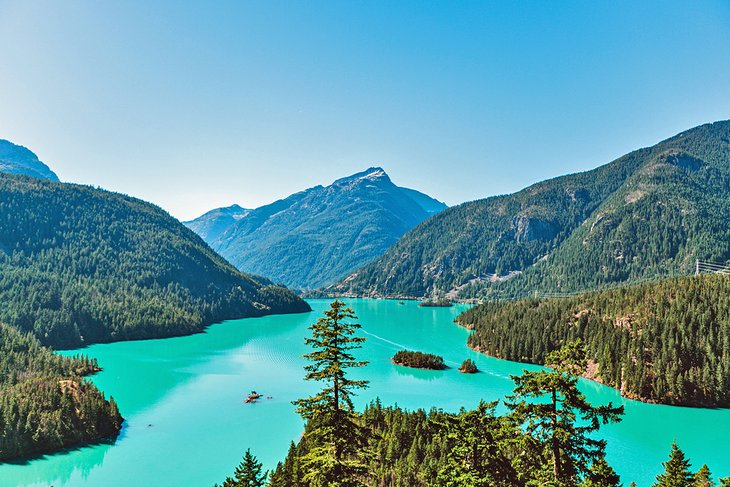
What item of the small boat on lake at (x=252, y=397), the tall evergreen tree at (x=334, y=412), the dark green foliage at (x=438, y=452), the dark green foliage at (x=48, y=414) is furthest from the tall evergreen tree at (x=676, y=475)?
the small boat on lake at (x=252, y=397)

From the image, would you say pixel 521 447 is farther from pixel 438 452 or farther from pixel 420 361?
pixel 420 361

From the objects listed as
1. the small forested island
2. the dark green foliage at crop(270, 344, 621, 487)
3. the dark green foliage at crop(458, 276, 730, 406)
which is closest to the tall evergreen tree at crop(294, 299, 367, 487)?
the dark green foliage at crop(270, 344, 621, 487)

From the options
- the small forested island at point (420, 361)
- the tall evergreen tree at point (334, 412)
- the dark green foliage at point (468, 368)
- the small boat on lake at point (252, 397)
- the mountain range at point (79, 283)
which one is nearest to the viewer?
the tall evergreen tree at point (334, 412)

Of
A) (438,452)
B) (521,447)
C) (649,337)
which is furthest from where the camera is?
(649,337)

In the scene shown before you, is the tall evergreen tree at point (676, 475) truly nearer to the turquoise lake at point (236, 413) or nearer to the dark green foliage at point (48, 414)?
the turquoise lake at point (236, 413)

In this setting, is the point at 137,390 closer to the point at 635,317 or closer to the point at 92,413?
the point at 92,413

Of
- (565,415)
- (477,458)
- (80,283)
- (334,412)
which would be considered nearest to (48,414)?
(334,412)

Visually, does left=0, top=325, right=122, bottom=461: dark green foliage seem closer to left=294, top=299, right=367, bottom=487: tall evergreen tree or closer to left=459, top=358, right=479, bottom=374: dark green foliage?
left=294, top=299, right=367, bottom=487: tall evergreen tree

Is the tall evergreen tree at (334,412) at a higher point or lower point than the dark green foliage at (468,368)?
higher
